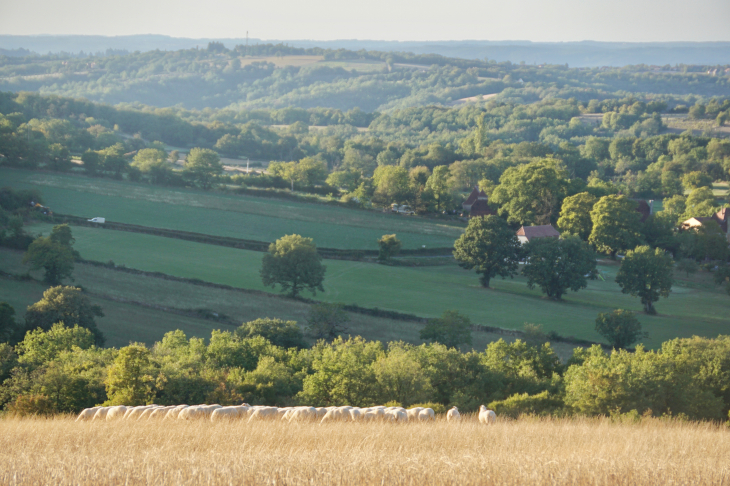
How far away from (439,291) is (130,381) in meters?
31.6

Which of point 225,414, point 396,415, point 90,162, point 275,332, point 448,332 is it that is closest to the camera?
point 225,414

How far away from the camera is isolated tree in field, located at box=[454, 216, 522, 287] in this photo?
5416 centimetres

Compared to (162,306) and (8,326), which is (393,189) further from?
(8,326)

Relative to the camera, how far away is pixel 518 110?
18900 cm

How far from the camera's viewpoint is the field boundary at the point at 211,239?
195 feet

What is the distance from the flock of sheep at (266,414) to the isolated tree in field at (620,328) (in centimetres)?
2401

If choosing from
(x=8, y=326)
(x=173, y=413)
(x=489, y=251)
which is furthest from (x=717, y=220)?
(x=173, y=413)

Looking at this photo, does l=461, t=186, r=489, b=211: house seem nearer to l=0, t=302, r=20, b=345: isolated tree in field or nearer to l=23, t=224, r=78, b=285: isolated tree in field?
l=23, t=224, r=78, b=285: isolated tree in field

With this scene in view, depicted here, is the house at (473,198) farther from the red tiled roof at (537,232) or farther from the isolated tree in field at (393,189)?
the red tiled roof at (537,232)

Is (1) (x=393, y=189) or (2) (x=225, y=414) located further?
(1) (x=393, y=189)

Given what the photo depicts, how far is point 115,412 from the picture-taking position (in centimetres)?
1883

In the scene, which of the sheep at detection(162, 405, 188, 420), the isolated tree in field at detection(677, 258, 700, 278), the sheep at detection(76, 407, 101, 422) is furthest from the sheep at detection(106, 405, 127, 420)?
the isolated tree in field at detection(677, 258, 700, 278)

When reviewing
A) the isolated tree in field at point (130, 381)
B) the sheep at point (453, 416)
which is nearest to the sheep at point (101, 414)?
the isolated tree in field at point (130, 381)

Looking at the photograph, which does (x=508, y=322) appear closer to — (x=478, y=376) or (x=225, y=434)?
(x=478, y=376)
